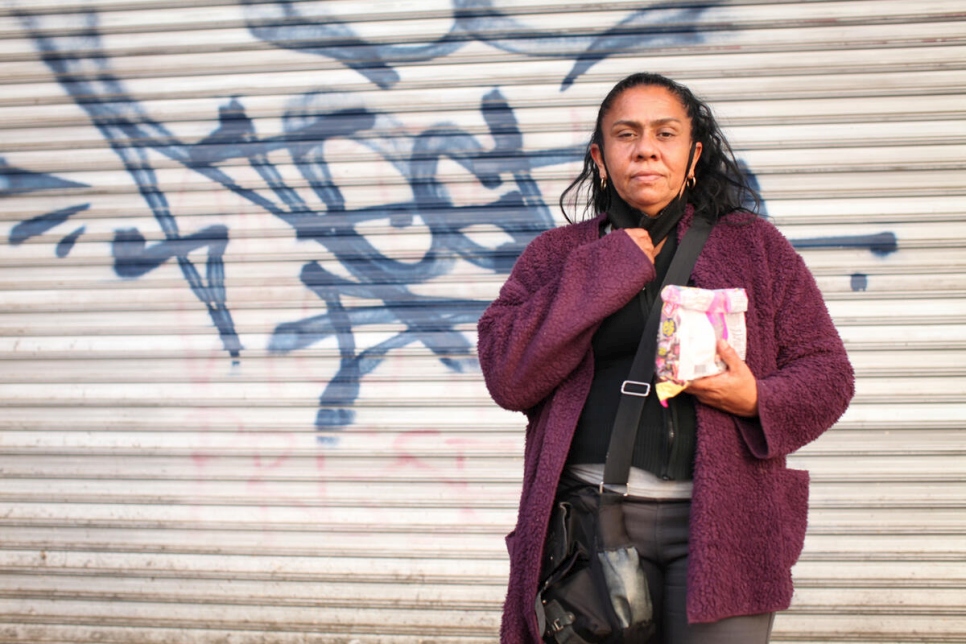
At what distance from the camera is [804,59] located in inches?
161

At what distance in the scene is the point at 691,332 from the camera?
1986mm

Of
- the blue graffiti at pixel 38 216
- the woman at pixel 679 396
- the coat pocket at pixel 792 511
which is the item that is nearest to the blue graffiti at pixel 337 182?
the blue graffiti at pixel 38 216

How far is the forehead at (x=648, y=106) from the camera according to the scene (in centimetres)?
222

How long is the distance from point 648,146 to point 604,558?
88 centimetres

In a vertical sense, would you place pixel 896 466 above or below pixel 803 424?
below

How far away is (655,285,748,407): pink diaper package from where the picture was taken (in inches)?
78.0

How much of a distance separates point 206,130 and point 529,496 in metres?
2.84

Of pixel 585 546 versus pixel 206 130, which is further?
pixel 206 130

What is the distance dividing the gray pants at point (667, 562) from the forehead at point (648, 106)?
2.74 ft

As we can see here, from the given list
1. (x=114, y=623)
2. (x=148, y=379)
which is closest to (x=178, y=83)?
(x=148, y=379)

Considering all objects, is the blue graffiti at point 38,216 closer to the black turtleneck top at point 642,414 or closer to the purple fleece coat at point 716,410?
the purple fleece coat at point 716,410

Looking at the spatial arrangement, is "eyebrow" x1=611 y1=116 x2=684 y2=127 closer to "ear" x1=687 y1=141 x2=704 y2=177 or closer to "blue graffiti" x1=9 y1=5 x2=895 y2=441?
"ear" x1=687 y1=141 x2=704 y2=177

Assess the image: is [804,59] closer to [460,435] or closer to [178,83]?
[460,435]

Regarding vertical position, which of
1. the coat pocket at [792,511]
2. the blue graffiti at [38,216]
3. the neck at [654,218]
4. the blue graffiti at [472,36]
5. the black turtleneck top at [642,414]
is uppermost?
the blue graffiti at [472,36]
